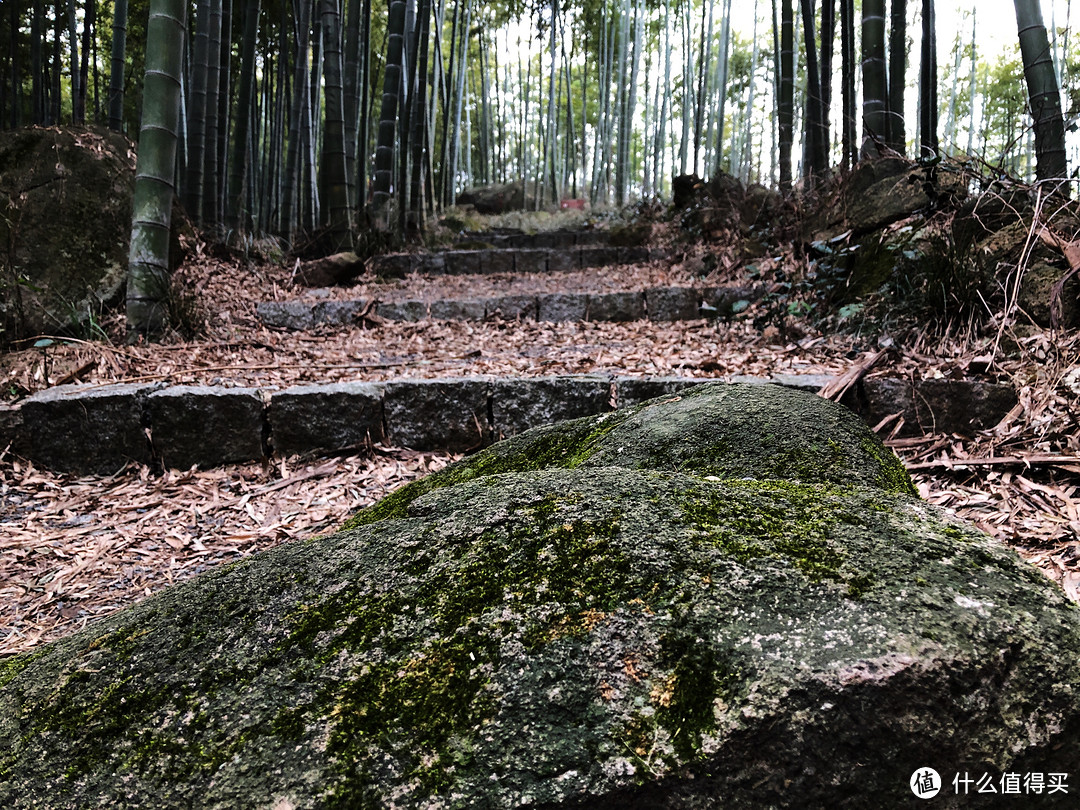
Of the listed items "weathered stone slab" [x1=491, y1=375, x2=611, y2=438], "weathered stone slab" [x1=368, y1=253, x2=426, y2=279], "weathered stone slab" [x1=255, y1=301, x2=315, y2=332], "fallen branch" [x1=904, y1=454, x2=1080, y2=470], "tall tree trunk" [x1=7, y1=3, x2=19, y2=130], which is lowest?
"fallen branch" [x1=904, y1=454, x2=1080, y2=470]

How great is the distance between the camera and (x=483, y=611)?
0.72m

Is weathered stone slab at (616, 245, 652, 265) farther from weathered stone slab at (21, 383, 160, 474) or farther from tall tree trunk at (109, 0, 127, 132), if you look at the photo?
weathered stone slab at (21, 383, 160, 474)

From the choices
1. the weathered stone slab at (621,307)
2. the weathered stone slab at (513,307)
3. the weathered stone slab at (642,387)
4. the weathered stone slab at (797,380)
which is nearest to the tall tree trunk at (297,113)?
the weathered stone slab at (513,307)

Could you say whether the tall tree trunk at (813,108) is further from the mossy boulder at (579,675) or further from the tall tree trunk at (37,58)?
the tall tree trunk at (37,58)

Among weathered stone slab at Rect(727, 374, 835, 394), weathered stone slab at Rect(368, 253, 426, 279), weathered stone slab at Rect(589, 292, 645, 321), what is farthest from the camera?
weathered stone slab at Rect(368, 253, 426, 279)

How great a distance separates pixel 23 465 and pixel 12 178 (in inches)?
74.3

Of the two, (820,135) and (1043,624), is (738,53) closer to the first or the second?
(820,135)

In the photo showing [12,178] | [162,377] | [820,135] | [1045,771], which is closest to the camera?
[1045,771]

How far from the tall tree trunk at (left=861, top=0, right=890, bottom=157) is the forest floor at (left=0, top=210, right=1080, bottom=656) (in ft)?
5.30

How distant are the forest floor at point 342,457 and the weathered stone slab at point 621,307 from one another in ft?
1.34

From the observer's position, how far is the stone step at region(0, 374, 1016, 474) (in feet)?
7.18

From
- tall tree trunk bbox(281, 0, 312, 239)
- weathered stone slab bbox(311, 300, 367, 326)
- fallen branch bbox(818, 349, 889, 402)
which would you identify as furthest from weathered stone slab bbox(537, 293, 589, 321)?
tall tree trunk bbox(281, 0, 312, 239)

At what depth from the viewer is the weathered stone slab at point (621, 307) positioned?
398cm

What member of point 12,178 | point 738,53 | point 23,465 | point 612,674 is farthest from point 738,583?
point 738,53
